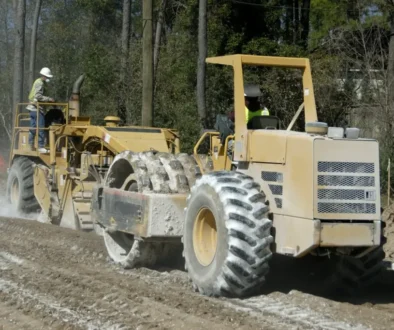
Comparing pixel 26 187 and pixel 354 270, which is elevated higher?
pixel 26 187

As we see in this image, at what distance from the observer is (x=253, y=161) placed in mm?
8609

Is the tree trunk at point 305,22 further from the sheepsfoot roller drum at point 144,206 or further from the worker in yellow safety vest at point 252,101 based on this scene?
the worker in yellow safety vest at point 252,101

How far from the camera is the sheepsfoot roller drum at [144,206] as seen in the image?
30.4 ft

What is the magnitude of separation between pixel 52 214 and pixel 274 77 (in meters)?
12.2

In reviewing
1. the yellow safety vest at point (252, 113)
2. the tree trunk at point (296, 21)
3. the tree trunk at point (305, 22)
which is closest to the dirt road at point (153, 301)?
the yellow safety vest at point (252, 113)

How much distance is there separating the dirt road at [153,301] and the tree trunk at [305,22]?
23.2m

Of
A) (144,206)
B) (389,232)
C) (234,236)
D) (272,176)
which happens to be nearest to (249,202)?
(234,236)

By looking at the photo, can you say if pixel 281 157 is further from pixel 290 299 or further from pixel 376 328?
pixel 376 328

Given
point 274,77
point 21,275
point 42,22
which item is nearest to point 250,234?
point 21,275

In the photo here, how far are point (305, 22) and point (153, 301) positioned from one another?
27386 mm

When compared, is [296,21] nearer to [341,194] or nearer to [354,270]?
[354,270]

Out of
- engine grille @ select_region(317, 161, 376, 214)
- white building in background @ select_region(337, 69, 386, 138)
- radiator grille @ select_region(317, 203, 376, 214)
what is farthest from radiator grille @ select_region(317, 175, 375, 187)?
white building in background @ select_region(337, 69, 386, 138)

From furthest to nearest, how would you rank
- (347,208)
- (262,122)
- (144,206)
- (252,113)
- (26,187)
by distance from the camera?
(26,187), (144,206), (252,113), (262,122), (347,208)

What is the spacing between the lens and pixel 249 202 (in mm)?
7945
